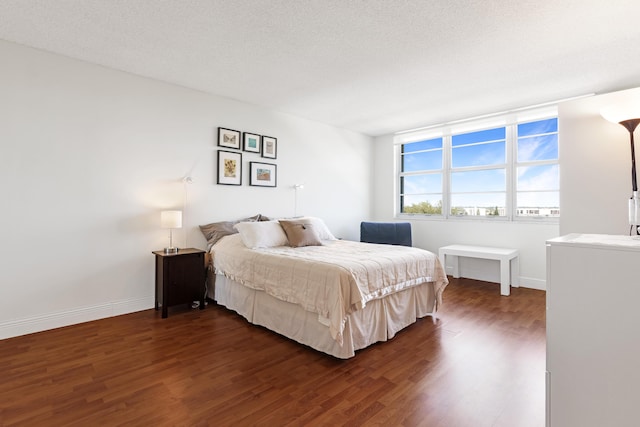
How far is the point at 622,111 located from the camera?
9.18ft

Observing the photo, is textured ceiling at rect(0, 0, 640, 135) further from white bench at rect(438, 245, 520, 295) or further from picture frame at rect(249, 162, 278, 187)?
white bench at rect(438, 245, 520, 295)

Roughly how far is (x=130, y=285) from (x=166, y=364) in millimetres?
1506

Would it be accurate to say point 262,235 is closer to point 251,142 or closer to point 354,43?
point 251,142

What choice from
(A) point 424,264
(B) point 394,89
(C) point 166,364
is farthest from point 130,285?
(B) point 394,89

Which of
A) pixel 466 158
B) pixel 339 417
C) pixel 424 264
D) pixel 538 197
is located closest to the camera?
pixel 339 417

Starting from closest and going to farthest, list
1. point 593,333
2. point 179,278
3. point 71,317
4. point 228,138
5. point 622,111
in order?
point 593,333 < point 622,111 < point 71,317 < point 179,278 < point 228,138

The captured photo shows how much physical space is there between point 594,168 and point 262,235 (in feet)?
11.6

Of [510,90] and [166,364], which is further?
[510,90]

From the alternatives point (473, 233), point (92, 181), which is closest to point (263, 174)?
point (92, 181)

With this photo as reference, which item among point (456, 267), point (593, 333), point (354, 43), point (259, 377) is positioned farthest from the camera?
point (456, 267)

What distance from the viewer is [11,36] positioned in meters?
2.62

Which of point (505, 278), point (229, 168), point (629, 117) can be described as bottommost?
point (505, 278)

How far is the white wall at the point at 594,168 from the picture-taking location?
2.98 m

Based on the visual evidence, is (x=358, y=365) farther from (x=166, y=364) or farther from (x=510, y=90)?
(x=510, y=90)
